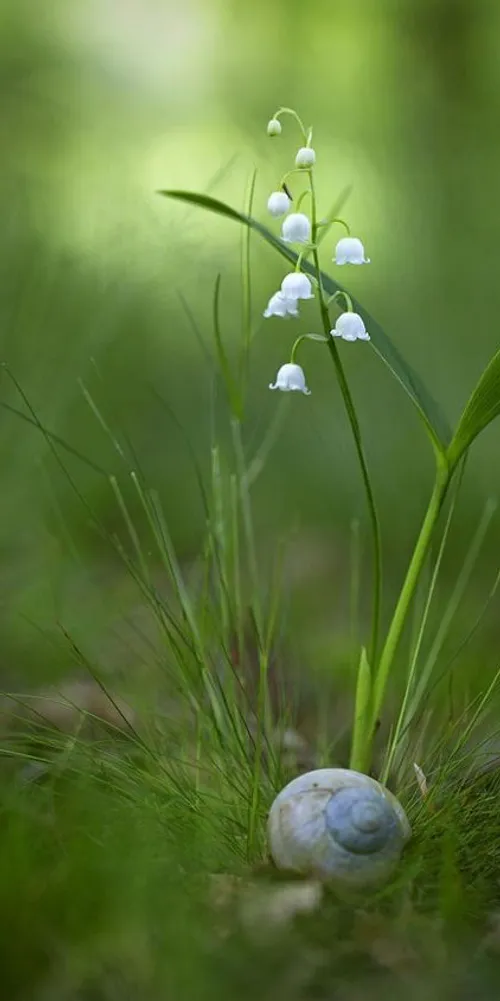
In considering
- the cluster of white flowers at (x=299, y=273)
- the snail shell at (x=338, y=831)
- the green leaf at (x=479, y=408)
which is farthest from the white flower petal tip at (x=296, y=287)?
the snail shell at (x=338, y=831)

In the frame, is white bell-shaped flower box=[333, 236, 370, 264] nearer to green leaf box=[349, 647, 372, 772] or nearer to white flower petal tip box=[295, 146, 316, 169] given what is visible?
white flower petal tip box=[295, 146, 316, 169]

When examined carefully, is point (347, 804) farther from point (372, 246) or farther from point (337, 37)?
point (337, 37)

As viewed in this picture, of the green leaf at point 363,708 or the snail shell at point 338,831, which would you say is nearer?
the snail shell at point 338,831

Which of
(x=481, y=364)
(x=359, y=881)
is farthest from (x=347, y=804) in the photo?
(x=481, y=364)

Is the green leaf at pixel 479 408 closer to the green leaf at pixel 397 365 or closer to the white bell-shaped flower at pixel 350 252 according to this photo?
the green leaf at pixel 397 365

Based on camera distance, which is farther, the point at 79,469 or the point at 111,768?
the point at 79,469

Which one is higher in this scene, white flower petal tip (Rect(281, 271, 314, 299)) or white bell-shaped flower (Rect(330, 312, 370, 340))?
white flower petal tip (Rect(281, 271, 314, 299))

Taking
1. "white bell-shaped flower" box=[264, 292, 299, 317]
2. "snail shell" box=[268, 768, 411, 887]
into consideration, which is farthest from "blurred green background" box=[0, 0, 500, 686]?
"snail shell" box=[268, 768, 411, 887]
